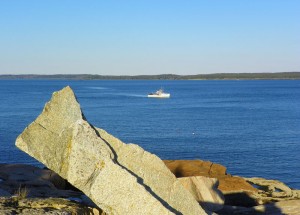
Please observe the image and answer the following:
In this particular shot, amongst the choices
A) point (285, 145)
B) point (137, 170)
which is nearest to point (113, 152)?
point (137, 170)

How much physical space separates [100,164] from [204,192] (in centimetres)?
411

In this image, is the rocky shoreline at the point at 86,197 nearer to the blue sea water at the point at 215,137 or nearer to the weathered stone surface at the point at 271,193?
the weathered stone surface at the point at 271,193

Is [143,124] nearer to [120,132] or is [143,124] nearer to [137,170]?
[120,132]

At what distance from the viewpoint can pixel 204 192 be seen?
12516mm

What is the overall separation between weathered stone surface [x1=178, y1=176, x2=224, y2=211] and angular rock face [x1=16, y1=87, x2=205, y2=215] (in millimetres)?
2019

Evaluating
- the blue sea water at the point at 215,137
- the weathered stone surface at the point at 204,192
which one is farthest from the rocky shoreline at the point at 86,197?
the blue sea water at the point at 215,137

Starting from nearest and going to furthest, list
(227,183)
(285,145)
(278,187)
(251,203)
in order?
(251,203), (227,183), (278,187), (285,145)

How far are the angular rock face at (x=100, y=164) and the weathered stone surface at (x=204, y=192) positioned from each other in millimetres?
2019

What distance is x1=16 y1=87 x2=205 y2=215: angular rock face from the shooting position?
920 cm

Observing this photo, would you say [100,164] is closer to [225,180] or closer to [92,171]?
[92,171]

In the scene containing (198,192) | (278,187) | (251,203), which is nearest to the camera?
(198,192)

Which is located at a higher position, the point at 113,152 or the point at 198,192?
the point at 113,152

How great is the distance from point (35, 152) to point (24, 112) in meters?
83.1

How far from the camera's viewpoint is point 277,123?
248ft
